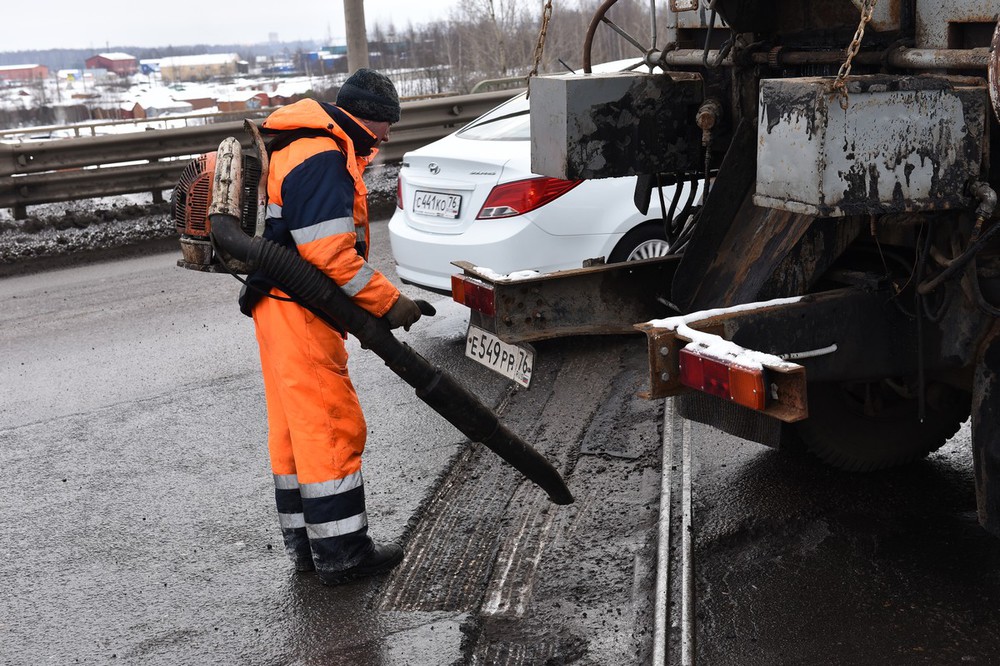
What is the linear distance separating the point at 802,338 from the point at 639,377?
99.6 inches

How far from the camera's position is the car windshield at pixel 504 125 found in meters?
7.12

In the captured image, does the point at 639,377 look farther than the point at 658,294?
Yes

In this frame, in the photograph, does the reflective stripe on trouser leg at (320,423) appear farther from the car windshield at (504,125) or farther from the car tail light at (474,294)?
the car windshield at (504,125)

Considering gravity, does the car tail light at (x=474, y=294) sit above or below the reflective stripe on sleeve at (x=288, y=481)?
above

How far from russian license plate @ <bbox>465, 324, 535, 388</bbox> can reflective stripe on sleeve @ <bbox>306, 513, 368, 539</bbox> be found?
81cm

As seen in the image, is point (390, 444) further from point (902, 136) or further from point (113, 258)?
point (113, 258)

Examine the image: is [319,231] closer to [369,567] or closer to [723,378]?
[369,567]

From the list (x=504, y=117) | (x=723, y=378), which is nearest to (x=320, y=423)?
(x=723, y=378)

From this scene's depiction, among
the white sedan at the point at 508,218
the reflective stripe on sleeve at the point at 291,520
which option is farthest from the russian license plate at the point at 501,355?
the white sedan at the point at 508,218

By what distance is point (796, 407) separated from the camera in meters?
3.08

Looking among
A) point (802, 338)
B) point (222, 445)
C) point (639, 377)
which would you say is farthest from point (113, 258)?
point (802, 338)

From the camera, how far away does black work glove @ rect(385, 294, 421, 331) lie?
403 centimetres

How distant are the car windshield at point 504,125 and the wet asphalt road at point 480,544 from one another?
1626mm

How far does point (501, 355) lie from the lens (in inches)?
174
